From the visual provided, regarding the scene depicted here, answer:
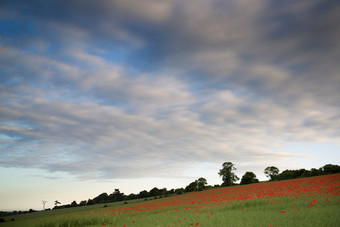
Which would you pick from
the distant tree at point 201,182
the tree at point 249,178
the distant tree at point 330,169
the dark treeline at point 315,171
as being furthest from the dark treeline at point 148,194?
the distant tree at point 330,169

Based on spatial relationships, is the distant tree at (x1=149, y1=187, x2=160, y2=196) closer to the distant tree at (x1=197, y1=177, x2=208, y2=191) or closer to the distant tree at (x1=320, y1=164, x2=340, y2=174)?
the distant tree at (x1=197, y1=177, x2=208, y2=191)

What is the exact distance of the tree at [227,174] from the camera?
9088 centimetres

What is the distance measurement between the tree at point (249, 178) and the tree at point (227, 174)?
4.63 meters

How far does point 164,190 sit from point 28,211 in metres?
53.5

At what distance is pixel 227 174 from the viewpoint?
92.2 meters

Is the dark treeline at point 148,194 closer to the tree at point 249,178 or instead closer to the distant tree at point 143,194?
the distant tree at point 143,194

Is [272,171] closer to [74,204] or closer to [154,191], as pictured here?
[154,191]

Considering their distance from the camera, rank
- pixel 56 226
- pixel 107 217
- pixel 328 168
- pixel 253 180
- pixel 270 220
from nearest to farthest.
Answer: pixel 270 220 < pixel 56 226 < pixel 107 217 < pixel 328 168 < pixel 253 180

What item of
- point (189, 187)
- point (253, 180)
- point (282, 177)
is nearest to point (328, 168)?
point (282, 177)

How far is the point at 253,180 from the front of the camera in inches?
3447

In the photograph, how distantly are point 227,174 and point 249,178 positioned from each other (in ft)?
30.0

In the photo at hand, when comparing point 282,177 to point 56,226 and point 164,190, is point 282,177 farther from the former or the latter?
point 56,226

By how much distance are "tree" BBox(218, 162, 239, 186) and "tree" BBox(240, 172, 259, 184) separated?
182 inches

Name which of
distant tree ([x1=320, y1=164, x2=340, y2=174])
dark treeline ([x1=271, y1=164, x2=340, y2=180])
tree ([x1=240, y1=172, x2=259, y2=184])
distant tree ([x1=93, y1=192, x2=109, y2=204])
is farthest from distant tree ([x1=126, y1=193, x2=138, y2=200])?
distant tree ([x1=320, y1=164, x2=340, y2=174])
